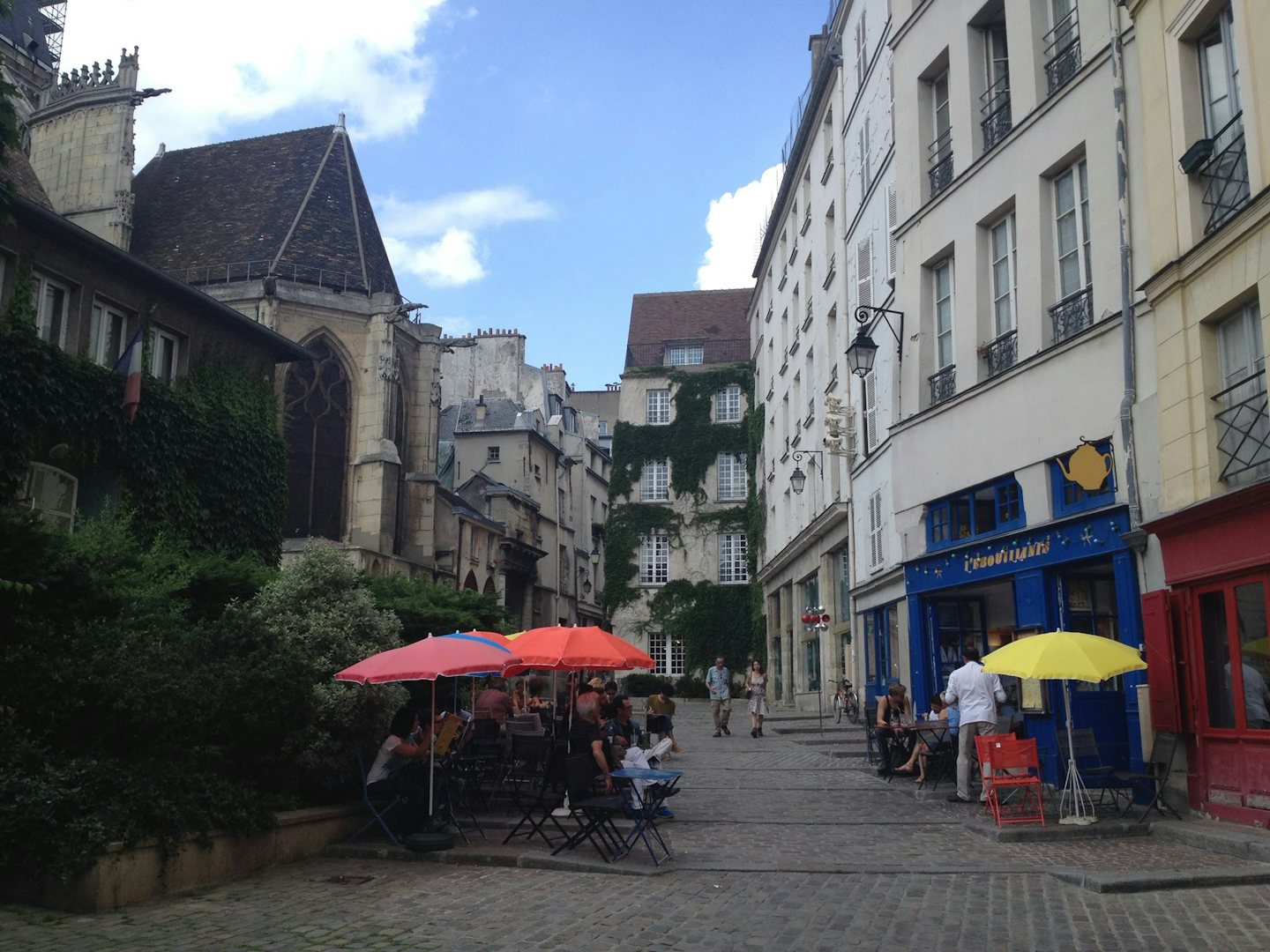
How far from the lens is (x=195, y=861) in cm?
874

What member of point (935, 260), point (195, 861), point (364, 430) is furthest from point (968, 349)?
point (364, 430)

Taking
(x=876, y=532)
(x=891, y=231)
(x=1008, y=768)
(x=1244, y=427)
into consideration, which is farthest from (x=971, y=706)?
(x=891, y=231)

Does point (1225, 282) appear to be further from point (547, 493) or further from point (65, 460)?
point (547, 493)

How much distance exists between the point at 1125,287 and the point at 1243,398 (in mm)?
2411

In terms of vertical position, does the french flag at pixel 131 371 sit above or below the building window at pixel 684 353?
below

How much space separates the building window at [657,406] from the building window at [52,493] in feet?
114

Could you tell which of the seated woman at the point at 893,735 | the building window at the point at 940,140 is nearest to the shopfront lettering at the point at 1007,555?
the seated woman at the point at 893,735

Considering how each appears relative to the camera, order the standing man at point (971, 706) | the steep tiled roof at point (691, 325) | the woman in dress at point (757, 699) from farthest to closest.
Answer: the steep tiled roof at point (691, 325) → the woman in dress at point (757, 699) → the standing man at point (971, 706)

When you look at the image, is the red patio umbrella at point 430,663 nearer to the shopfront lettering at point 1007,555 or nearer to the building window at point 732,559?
the shopfront lettering at point 1007,555

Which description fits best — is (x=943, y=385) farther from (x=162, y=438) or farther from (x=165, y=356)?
(x=165, y=356)

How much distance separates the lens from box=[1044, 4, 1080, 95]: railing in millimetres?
14828

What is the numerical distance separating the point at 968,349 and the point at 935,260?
6.62ft

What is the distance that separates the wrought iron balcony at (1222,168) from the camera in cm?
1108

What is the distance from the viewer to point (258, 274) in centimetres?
3372
